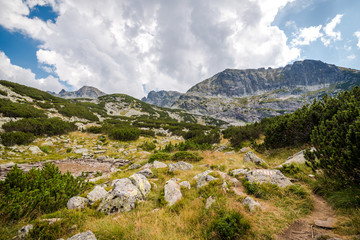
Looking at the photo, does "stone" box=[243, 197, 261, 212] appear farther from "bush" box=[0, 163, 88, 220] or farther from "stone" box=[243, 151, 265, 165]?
"bush" box=[0, 163, 88, 220]

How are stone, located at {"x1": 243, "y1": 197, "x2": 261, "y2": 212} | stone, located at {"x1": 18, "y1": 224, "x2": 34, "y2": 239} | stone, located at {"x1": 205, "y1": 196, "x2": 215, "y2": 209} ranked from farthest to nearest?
stone, located at {"x1": 205, "y1": 196, "x2": 215, "y2": 209}, stone, located at {"x1": 243, "y1": 197, "x2": 261, "y2": 212}, stone, located at {"x1": 18, "y1": 224, "x2": 34, "y2": 239}

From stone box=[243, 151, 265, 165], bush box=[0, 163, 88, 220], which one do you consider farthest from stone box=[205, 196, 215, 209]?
stone box=[243, 151, 265, 165]

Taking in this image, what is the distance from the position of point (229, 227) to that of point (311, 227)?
241 cm

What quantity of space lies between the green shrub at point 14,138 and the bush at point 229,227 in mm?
26079

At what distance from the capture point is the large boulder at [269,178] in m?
6.09

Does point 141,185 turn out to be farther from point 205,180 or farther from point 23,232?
point 23,232

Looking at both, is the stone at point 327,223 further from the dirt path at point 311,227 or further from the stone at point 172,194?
the stone at point 172,194

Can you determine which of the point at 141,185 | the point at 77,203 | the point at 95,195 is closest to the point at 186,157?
the point at 141,185

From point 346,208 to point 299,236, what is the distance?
7.12 ft

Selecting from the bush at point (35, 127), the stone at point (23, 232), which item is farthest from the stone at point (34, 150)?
the stone at point (23, 232)

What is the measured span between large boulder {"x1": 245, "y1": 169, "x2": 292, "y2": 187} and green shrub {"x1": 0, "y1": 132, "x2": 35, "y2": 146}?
27249mm

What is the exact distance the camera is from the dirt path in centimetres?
347

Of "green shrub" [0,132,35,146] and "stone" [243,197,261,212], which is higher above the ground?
"green shrub" [0,132,35,146]

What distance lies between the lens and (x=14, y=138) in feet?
55.3
